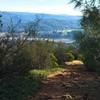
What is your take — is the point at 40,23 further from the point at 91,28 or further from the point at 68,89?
the point at 68,89

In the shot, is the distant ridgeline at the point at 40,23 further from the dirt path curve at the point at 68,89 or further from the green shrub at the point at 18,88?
the dirt path curve at the point at 68,89

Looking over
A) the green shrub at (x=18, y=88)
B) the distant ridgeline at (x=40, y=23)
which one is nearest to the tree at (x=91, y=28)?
the distant ridgeline at (x=40, y=23)

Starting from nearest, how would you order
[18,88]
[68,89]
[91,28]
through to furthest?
[18,88] → [68,89] → [91,28]

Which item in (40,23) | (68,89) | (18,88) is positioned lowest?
(68,89)

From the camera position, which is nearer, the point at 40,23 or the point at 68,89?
the point at 68,89

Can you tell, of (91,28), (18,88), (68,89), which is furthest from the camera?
(91,28)

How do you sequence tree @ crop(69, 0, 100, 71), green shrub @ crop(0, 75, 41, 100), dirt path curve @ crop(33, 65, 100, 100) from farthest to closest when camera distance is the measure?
tree @ crop(69, 0, 100, 71)
dirt path curve @ crop(33, 65, 100, 100)
green shrub @ crop(0, 75, 41, 100)

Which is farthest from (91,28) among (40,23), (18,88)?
(18,88)

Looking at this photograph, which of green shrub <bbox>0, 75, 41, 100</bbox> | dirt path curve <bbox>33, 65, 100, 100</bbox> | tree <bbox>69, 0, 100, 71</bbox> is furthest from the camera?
tree <bbox>69, 0, 100, 71</bbox>

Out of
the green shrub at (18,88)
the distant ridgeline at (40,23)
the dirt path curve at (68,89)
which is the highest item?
the distant ridgeline at (40,23)

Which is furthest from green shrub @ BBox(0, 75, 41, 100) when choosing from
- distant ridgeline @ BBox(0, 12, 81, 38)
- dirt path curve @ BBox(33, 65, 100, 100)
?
distant ridgeline @ BBox(0, 12, 81, 38)

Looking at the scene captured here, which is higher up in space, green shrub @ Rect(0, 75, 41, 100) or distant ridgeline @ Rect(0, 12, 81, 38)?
distant ridgeline @ Rect(0, 12, 81, 38)

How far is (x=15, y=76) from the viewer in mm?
14359

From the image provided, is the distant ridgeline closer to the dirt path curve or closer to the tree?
the tree
